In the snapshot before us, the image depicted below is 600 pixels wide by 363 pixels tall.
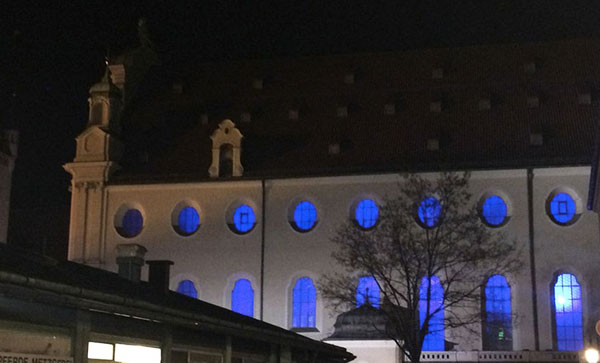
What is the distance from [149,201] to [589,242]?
2146cm

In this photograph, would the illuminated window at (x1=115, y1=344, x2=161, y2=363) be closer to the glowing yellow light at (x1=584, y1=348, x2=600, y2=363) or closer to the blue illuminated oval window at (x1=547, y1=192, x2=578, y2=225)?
the glowing yellow light at (x1=584, y1=348, x2=600, y2=363)

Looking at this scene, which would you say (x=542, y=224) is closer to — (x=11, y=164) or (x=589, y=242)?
(x=589, y=242)

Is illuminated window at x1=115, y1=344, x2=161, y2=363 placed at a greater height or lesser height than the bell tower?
lesser

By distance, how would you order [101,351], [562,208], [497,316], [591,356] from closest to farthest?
[101,351]
[591,356]
[497,316]
[562,208]

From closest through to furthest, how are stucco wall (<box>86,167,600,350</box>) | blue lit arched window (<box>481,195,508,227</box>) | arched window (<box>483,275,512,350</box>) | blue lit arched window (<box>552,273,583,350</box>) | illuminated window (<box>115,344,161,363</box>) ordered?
illuminated window (<box>115,344,161,363</box>) < blue lit arched window (<box>552,273,583,350</box>) < stucco wall (<box>86,167,600,350</box>) < arched window (<box>483,275,512,350</box>) < blue lit arched window (<box>481,195,508,227</box>)

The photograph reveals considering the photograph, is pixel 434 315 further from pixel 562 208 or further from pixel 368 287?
pixel 562 208

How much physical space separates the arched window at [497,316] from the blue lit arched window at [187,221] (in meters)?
14.8

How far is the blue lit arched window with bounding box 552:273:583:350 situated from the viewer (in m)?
44.4

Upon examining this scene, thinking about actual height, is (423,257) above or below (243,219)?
below

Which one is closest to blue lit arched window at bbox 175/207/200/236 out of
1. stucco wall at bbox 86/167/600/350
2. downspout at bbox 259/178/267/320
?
stucco wall at bbox 86/167/600/350

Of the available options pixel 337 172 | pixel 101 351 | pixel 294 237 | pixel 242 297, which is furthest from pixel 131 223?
pixel 101 351

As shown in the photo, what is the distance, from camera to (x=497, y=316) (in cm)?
4525

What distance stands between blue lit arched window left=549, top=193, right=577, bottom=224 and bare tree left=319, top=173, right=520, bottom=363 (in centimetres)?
247

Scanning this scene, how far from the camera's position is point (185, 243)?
50000 millimetres
